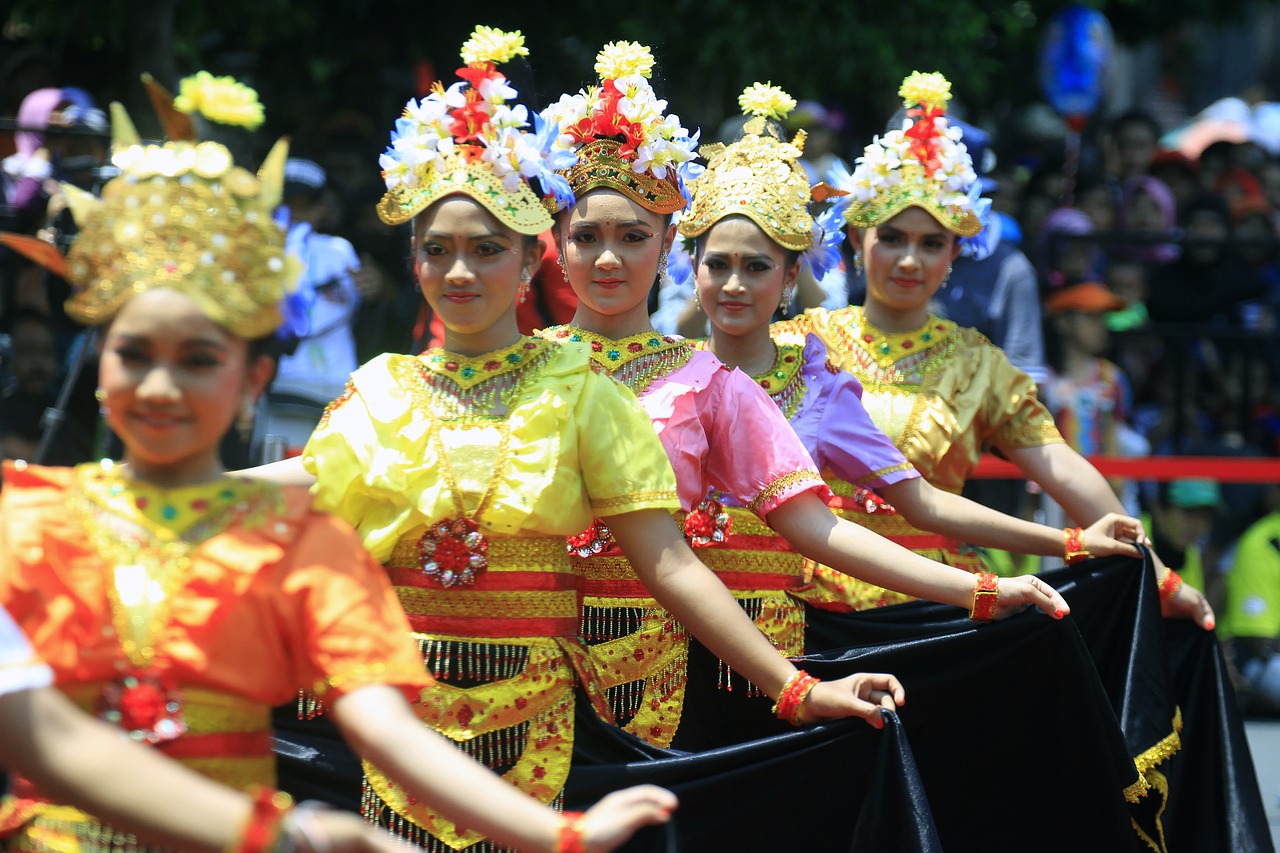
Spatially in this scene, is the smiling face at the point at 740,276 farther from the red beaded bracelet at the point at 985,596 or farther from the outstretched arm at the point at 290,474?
the outstretched arm at the point at 290,474

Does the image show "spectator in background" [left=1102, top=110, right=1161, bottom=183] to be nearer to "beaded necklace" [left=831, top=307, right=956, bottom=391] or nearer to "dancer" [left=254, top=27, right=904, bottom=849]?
"beaded necklace" [left=831, top=307, right=956, bottom=391]

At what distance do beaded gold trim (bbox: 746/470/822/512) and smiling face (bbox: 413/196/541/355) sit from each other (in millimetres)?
741

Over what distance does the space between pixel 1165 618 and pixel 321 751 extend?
267cm

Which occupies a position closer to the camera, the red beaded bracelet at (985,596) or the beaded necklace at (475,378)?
the beaded necklace at (475,378)

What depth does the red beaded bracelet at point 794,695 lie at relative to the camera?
Result: 3283mm

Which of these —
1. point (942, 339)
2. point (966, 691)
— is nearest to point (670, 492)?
point (966, 691)

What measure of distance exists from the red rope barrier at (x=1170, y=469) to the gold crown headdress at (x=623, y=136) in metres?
3.34

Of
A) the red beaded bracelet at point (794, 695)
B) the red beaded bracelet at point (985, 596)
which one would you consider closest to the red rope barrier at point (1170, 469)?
the red beaded bracelet at point (985, 596)

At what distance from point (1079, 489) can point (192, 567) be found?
125 inches

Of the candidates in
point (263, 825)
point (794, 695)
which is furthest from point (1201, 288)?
point (263, 825)

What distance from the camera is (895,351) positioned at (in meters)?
5.03

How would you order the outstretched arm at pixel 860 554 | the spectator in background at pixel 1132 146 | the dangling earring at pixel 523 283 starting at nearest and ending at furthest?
the dangling earring at pixel 523 283, the outstretched arm at pixel 860 554, the spectator in background at pixel 1132 146

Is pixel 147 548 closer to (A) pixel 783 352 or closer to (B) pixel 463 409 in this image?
(B) pixel 463 409

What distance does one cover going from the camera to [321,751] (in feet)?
10.7
